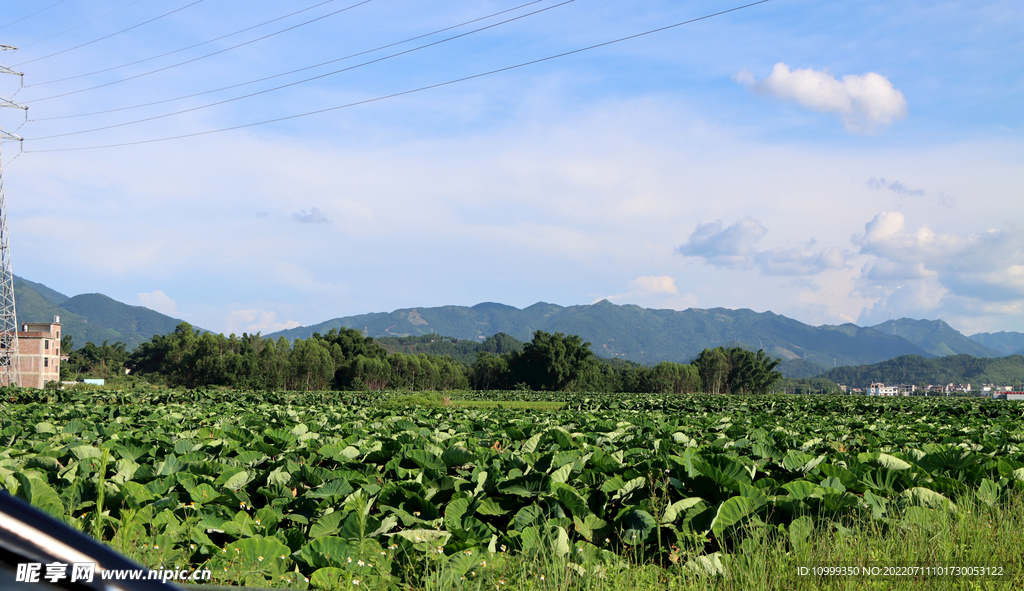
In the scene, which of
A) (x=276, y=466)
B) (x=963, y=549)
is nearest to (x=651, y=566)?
(x=963, y=549)

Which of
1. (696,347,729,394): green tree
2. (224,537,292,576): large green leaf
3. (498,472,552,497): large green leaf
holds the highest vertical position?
(498,472,552,497): large green leaf

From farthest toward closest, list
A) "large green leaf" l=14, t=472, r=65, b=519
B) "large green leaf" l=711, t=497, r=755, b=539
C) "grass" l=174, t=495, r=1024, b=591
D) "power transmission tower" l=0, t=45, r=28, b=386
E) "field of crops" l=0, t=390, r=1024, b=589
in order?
"power transmission tower" l=0, t=45, r=28, b=386, "large green leaf" l=14, t=472, r=65, b=519, "large green leaf" l=711, t=497, r=755, b=539, "field of crops" l=0, t=390, r=1024, b=589, "grass" l=174, t=495, r=1024, b=591

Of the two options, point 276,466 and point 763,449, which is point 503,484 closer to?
point 276,466

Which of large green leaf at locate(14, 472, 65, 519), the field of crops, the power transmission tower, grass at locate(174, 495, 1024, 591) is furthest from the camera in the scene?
the power transmission tower

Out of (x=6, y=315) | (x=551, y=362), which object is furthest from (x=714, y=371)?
(x=6, y=315)

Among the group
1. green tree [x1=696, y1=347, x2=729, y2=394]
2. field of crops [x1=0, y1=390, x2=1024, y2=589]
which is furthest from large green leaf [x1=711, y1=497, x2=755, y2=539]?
green tree [x1=696, y1=347, x2=729, y2=394]

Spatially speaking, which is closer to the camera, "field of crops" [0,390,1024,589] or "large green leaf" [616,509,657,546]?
"field of crops" [0,390,1024,589]

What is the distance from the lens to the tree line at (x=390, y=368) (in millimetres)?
92062

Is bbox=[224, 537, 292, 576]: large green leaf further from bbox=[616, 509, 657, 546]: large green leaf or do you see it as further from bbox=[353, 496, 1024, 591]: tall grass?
bbox=[616, 509, 657, 546]: large green leaf

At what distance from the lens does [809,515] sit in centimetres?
591

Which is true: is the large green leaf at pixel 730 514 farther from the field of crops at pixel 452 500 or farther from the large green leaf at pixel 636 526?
the large green leaf at pixel 636 526

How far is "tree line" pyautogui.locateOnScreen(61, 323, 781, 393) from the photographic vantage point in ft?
302

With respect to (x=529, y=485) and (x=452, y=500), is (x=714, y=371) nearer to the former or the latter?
(x=529, y=485)

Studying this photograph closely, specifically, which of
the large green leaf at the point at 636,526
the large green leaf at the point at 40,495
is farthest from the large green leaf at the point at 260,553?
the large green leaf at the point at 636,526
